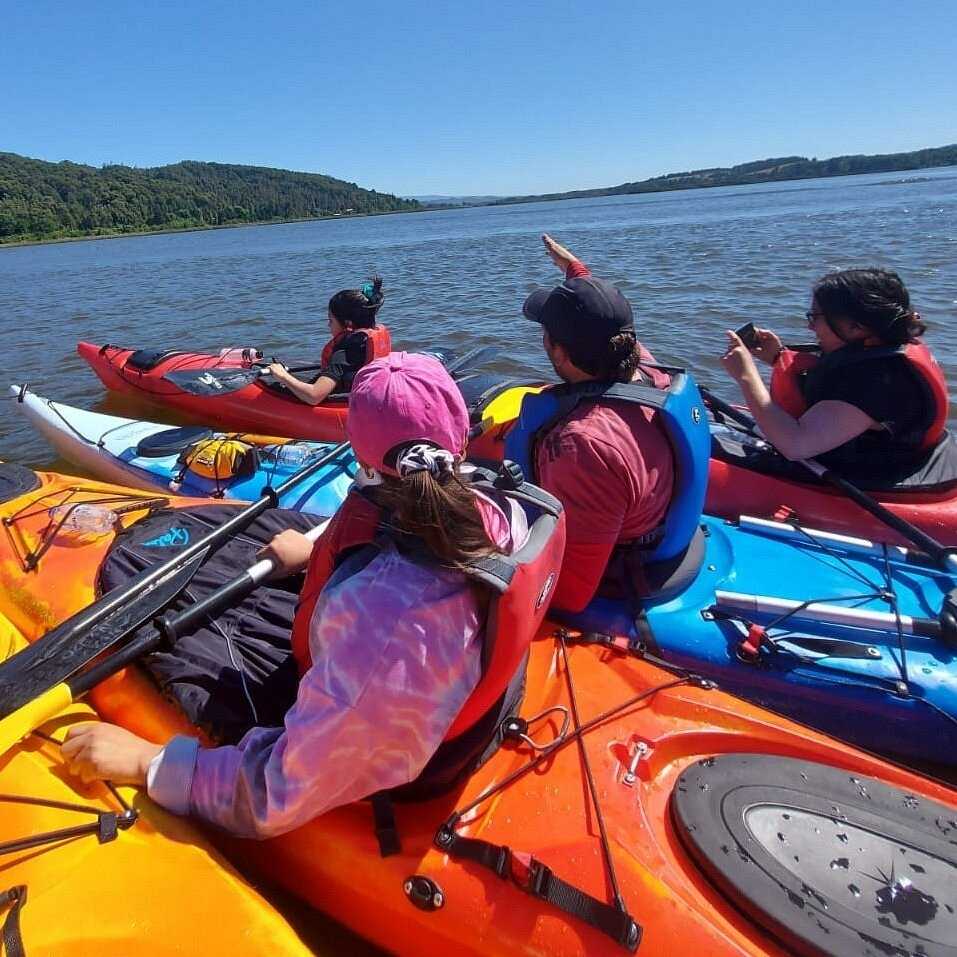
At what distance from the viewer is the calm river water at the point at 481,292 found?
981 cm

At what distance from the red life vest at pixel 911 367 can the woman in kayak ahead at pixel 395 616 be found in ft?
8.06

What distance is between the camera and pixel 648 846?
1.65m

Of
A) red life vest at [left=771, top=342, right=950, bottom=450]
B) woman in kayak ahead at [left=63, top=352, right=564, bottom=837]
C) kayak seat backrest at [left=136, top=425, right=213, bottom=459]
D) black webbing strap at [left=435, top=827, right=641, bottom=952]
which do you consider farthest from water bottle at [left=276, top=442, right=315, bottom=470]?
black webbing strap at [left=435, top=827, right=641, bottom=952]

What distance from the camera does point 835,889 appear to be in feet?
4.90

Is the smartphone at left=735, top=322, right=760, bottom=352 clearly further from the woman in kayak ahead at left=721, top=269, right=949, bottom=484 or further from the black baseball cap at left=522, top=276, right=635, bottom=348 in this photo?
the black baseball cap at left=522, top=276, right=635, bottom=348

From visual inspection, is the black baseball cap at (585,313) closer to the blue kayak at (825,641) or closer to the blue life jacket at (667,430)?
the blue life jacket at (667,430)

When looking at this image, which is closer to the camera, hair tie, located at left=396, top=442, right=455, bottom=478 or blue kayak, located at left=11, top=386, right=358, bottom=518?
hair tie, located at left=396, top=442, right=455, bottom=478

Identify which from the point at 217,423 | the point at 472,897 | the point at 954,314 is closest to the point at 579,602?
the point at 472,897

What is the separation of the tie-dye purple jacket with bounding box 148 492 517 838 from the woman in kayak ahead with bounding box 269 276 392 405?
441cm

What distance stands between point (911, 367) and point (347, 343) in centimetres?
418

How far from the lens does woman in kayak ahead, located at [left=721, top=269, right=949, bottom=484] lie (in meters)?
3.10

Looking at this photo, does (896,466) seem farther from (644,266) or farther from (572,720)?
(644,266)

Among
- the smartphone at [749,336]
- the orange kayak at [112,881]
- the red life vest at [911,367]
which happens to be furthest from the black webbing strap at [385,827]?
the smartphone at [749,336]

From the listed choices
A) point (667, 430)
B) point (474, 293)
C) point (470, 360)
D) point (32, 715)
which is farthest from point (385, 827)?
point (474, 293)
